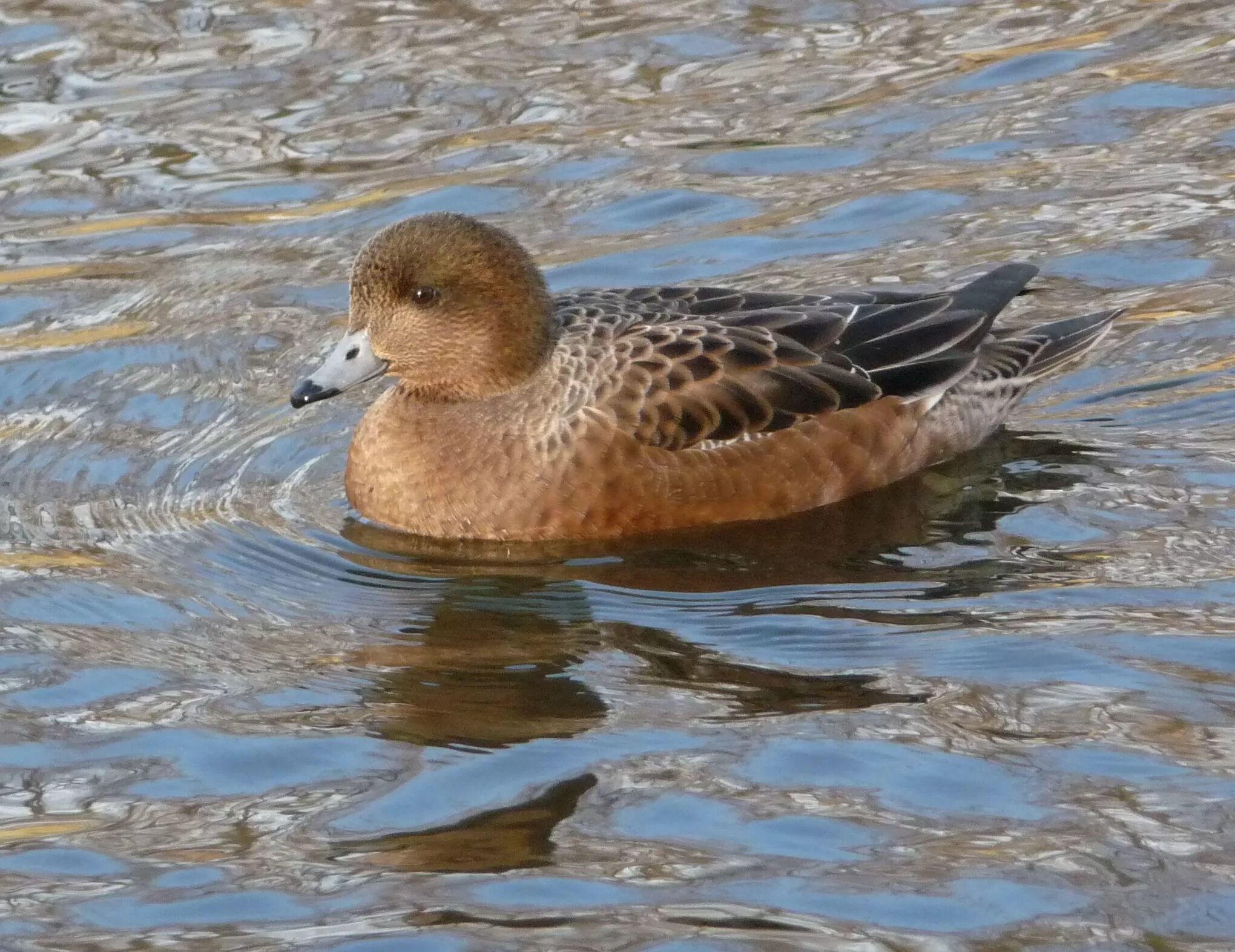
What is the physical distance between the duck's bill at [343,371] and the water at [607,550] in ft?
1.79

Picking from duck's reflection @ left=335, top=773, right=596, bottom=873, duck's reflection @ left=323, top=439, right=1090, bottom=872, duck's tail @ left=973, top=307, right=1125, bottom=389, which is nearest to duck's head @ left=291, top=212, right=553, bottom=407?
duck's reflection @ left=323, top=439, right=1090, bottom=872

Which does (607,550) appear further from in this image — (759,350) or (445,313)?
(445,313)

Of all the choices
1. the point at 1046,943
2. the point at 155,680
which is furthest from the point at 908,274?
the point at 1046,943

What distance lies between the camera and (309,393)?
25.4 feet

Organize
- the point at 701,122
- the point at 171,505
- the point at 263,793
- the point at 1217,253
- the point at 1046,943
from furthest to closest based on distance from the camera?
the point at 701,122 < the point at 1217,253 < the point at 171,505 < the point at 263,793 < the point at 1046,943

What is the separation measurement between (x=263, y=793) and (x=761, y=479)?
8.69 feet

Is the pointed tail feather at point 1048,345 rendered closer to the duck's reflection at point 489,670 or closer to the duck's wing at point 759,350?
the duck's wing at point 759,350

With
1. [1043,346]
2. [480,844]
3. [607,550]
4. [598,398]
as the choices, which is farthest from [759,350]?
[480,844]

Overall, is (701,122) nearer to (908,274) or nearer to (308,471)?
(908,274)

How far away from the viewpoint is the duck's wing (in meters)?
7.83

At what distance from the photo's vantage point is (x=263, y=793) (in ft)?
19.5

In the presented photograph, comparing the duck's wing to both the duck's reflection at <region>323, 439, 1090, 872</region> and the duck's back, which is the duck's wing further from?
the duck's reflection at <region>323, 439, 1090, 872</region>

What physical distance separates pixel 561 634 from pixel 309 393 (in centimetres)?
148

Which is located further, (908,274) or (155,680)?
(908,274)
